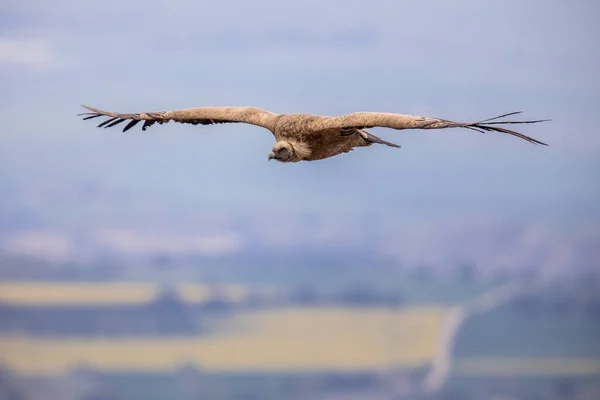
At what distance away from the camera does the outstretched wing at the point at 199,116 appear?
4094cm

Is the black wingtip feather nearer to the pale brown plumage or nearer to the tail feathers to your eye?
the pale brown plumage

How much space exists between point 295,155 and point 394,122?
10.4ft

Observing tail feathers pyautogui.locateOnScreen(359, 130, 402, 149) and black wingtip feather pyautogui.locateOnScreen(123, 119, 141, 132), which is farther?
black wingtip feather pyautogui.locateOnScreen(123, 119, 141, 132)

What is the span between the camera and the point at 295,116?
39281 millimetres

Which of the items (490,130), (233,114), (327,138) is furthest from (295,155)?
(490,130)

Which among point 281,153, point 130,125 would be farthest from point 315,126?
point 130,125

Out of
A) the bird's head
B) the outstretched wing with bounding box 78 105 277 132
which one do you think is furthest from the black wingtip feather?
the bird's head

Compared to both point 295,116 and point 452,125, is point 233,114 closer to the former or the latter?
point 295,116

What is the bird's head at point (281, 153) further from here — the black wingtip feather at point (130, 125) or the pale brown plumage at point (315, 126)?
the black wingtip feather at point (130, 125)

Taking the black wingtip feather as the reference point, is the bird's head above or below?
below

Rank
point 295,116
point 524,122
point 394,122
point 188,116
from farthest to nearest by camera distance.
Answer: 1. point 188,116
2. point 295,116
3. point 394,122
4. point 524,122

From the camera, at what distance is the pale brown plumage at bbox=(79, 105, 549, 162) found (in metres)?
36.6

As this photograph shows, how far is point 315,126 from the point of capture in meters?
38.5

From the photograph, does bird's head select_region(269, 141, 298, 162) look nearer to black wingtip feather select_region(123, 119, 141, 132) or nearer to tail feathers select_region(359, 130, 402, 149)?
tail feathers select_region(359, 130, 402, 149)
